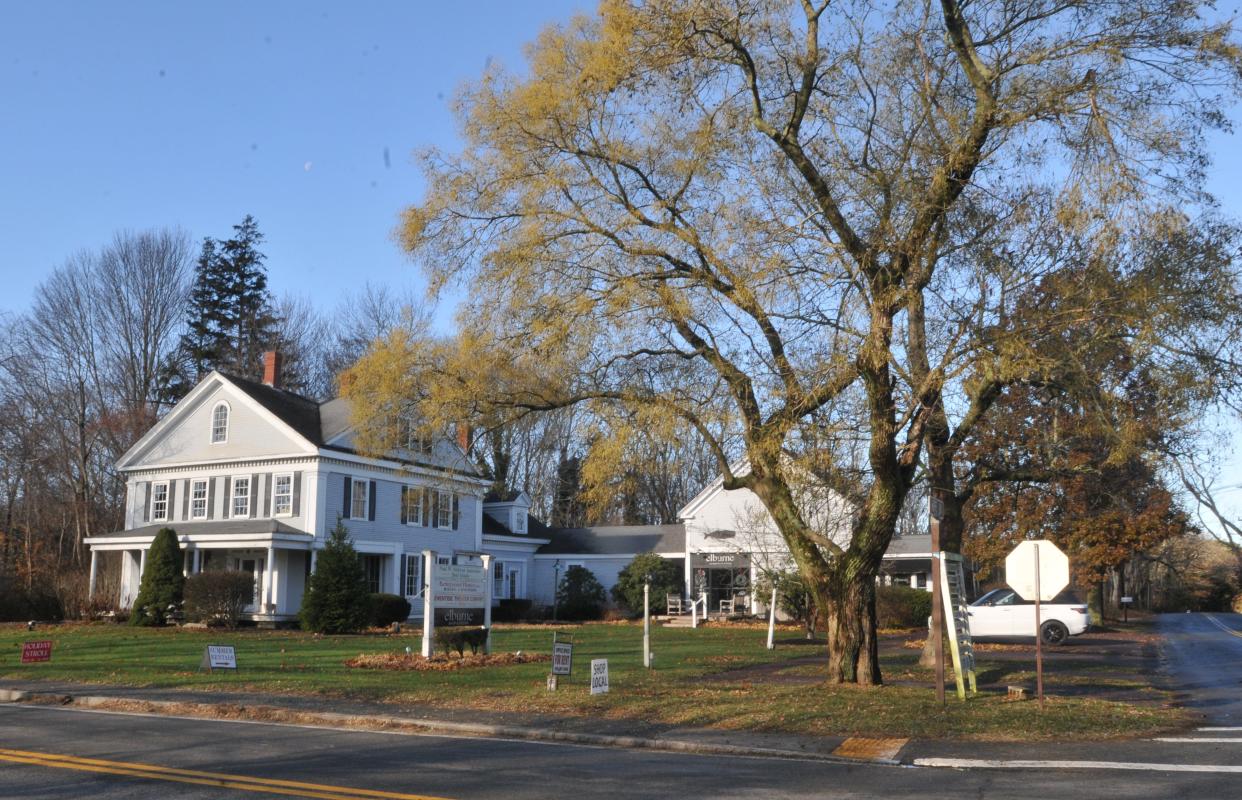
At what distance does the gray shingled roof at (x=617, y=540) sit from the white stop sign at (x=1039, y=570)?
116ft

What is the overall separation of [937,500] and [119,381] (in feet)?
162

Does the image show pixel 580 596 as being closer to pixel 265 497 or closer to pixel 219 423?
pixel 265 497

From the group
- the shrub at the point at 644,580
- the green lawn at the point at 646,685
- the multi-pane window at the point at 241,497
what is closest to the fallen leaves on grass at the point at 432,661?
the green lawn at the point at 646,685

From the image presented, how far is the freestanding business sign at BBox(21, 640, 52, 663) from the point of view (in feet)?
70.1

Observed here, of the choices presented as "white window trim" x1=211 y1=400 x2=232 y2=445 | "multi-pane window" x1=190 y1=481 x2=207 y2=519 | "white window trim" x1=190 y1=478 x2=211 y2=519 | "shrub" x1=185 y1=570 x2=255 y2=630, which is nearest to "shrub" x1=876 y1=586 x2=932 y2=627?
"shrub" x1=185 y1=570 x2=255 y2=630

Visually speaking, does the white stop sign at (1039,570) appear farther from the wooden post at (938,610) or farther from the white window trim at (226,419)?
the white window trim at (226,419)

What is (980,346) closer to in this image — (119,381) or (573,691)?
(573,691)

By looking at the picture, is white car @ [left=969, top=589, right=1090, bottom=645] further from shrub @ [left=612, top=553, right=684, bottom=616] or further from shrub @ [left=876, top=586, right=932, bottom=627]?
shrub @ [left=612, top=553, right=684, bottom=616]

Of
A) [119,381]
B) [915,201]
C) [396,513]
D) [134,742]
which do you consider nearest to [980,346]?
[915,201]

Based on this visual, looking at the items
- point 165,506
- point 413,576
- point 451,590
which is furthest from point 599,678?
point 165,506

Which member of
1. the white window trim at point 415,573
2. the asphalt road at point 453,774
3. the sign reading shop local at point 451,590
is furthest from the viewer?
the white window trim at point 415,573

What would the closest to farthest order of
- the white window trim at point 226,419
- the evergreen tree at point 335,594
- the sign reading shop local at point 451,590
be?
the sign reading shop local at point 451,590 → the evergreen tree at point 335,594 → the white window trim at point 226,419

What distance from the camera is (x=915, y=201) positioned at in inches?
616

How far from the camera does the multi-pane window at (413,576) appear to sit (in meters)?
43.4
